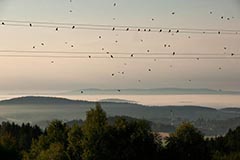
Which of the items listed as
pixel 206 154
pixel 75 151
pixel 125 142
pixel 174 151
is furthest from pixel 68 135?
pixel 206 154

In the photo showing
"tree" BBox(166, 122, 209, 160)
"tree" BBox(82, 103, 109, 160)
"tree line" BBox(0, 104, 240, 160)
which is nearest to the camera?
"tree" BBox(82, 103, 109, 160)

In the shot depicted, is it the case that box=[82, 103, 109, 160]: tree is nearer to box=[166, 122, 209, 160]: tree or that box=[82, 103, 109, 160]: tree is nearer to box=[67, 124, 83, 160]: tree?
box=[67, 124, 83, 160]: tree

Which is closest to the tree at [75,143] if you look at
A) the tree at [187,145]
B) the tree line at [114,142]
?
the tree line at [114,142]

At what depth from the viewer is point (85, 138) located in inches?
1815

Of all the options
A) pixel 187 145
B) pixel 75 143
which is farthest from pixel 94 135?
pixel 187 145

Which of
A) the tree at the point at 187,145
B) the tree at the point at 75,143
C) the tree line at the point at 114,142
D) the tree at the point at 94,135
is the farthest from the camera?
the tree at the point at 187,145

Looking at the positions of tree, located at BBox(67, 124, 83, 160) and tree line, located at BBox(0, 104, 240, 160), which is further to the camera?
tree, located at BBox(67, 124, 83, 160)

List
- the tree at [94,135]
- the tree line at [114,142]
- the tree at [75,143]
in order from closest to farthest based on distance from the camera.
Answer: the tree at [94,135] → the tree line at [114,142] → the tree at [75,143]

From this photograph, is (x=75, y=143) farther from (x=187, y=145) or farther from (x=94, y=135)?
(x=187, y=145)

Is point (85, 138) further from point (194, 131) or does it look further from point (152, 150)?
point (194, 131)

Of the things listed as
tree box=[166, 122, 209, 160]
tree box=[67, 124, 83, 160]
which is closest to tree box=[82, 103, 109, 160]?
tree box=[67, 124, 83, 160]

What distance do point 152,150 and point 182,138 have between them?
11.7 feet

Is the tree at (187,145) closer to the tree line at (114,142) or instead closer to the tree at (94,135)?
the tree line at (114,142)

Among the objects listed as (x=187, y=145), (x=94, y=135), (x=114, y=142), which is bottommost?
(x=187, y=145)
